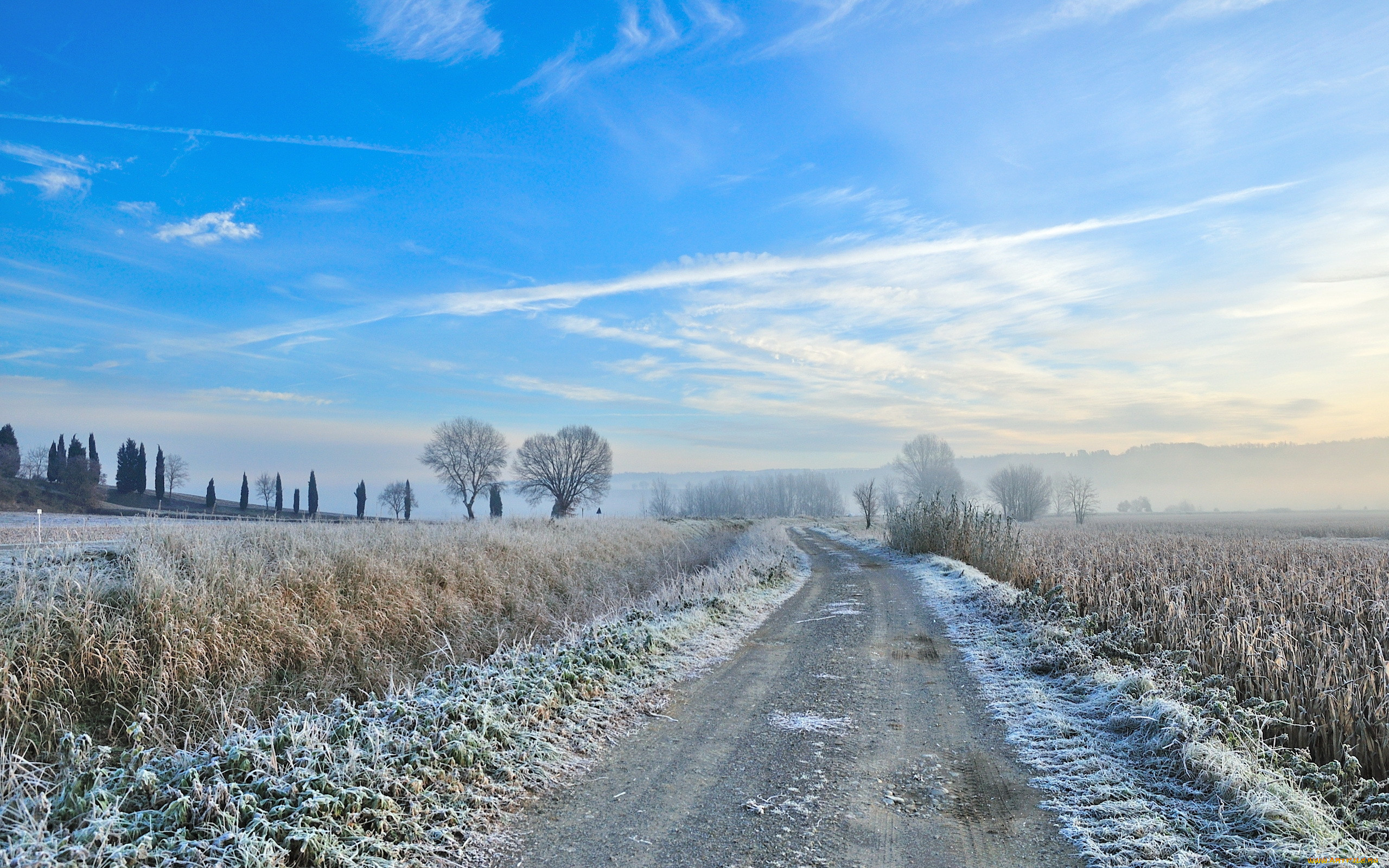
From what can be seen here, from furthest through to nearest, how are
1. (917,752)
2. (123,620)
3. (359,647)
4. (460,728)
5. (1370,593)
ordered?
(1370,593), (359,647), (123,620), (917,752), (460,728)

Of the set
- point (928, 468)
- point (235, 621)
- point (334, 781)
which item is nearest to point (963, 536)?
point (235, 621)

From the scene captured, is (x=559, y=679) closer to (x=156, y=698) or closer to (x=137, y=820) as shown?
(x=137, y=820)

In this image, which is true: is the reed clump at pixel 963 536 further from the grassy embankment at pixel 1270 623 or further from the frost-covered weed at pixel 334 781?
the frost-covered weed at pixel 334 781

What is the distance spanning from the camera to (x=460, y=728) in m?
4.82

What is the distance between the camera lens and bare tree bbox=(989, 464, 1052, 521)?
Answer: 8181cm

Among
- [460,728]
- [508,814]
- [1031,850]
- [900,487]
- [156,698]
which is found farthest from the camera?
[900,487]

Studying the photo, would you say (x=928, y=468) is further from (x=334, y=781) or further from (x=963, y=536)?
(x=334, y=781)

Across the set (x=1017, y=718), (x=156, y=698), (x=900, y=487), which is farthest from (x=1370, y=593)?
(x=900, y=487)

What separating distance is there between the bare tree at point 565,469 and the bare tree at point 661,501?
45.7 metres

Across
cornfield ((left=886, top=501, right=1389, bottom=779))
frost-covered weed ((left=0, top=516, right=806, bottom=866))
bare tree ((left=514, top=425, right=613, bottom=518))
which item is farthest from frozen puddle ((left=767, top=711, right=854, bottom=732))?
bare tree ((left=514, top=425, right=613, bottom=518))

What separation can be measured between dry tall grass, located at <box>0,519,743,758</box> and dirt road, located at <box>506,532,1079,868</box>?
2.81 metres

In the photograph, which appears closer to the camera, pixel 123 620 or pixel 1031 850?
pixel 1031 850

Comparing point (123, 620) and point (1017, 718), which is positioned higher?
point (123, 620)

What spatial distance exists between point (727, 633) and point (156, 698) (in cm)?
690
